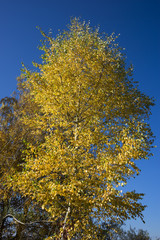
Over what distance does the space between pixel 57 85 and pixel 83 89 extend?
0.97 m

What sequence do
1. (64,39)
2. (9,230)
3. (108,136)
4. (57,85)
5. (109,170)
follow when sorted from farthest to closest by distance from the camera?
(9,230) → (64,39) → (57,85) → (108,136) → (109,170)

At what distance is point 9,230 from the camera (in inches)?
379

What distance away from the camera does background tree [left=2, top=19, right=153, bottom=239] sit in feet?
15.3

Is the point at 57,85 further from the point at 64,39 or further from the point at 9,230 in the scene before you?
the point at 9,230

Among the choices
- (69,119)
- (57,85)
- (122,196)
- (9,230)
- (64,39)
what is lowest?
(9,230)

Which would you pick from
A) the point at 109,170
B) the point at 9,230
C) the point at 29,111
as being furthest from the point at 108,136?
the point at 9,230

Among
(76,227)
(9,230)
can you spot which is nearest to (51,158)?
(76,227)

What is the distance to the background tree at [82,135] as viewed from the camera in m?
4.67

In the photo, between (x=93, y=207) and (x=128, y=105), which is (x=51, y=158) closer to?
(x=93, y=207)

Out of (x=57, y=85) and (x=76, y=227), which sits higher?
(x=57, y=85)

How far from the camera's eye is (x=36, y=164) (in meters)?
4.99

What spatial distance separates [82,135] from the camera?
18.0 ft

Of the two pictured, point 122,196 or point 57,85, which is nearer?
point 122,196

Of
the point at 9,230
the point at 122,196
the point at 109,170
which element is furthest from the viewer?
the point at 9,230
